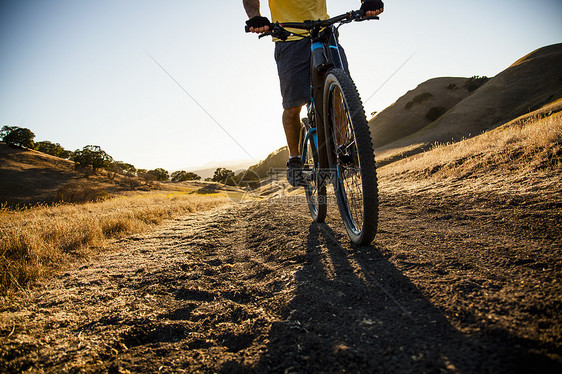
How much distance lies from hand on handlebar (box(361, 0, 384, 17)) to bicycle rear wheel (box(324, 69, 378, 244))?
901mm

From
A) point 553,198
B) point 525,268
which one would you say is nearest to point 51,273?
point 525,268

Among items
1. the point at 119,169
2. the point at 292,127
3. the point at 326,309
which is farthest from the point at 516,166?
the point at 119,169

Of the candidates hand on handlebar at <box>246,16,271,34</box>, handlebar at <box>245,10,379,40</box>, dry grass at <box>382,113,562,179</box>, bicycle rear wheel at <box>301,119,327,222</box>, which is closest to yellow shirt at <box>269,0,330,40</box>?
handlebar at <box>245,10,379,40</box>

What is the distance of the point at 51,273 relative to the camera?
2.19m

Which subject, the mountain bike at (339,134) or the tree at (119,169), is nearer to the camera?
the mountain bike at (339,134)

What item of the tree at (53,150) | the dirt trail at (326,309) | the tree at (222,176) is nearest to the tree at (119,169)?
the tree at (222,176)

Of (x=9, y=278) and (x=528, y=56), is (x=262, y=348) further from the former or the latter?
(x=528, y=56)

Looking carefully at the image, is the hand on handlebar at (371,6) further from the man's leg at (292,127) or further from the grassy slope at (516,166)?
the grassy slope at (516,166)

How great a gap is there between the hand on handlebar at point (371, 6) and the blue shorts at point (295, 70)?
2.70ft

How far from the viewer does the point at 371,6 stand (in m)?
2.64

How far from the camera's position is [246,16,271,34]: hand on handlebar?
8.73 ft

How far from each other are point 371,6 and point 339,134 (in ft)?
4.57

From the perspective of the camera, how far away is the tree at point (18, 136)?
4928cm

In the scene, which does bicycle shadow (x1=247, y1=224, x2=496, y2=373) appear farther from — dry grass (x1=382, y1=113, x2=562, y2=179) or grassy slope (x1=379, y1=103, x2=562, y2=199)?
dry grass (x1=382, y1=113, x2=562, y2=179)
